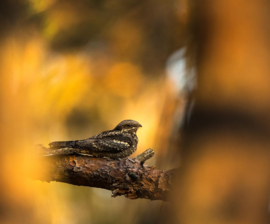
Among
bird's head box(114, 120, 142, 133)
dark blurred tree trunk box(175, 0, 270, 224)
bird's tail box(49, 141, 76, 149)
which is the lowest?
dark blurred tree trunk box(175, 0, 270, 224)

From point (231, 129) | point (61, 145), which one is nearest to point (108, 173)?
point (61, 145)

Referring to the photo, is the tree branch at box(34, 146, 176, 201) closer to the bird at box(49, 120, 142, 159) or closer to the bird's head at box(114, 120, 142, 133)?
the bird at box(49, 120, 142, 159)

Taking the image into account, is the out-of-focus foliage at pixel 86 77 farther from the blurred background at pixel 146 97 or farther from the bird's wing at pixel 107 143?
the bird's wing at pixel 107 143

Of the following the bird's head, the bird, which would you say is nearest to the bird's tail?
the bird

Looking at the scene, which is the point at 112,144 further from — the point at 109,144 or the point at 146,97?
the point at 146,97

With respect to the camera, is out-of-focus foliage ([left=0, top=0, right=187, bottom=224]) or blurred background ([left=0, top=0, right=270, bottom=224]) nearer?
blurred background ([left=0, top=0, right=270, bottom=224])

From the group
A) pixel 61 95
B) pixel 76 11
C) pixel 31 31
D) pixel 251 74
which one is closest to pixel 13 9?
pixel 31 31

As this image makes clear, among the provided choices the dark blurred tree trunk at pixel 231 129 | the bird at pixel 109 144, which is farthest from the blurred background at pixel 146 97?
the bird at pixel 109 144

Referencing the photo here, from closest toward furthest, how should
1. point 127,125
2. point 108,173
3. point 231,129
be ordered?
point 231,129 → point 108,173 → point 127,125
